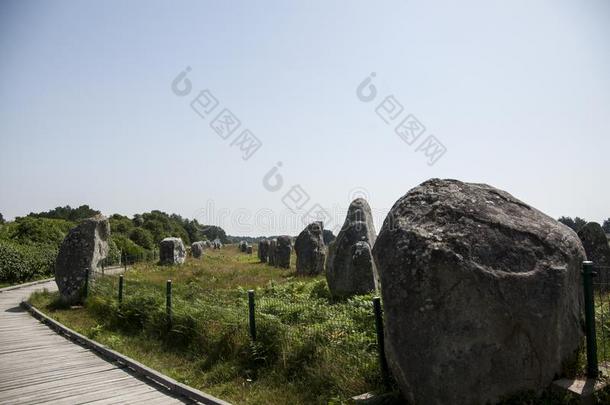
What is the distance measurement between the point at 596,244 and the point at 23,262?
2862cm

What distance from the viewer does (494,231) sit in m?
5.06

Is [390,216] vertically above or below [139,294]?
above

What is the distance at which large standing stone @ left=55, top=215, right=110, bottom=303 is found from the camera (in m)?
16.2

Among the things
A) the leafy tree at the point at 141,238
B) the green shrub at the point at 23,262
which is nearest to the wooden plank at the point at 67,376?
the green shrub at the point at 23,262

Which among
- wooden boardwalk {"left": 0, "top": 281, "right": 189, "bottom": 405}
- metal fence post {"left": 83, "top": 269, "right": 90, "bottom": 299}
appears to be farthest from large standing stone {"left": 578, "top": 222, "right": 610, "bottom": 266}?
metal fence post {"left": 83, "top": 269, "right": 90, "bottom": 299}

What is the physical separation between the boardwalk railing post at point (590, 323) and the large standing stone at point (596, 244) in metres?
12.5

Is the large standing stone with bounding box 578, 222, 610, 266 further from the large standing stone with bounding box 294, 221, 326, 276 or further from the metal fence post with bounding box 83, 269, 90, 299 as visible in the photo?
the metal fence post with bounding box 83, 269, 90, 299

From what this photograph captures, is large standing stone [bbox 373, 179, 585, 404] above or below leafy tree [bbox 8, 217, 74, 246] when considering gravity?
below

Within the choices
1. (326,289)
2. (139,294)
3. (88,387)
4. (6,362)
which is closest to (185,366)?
(88,387)

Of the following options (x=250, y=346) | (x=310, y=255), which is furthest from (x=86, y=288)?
(x=310, y=255)

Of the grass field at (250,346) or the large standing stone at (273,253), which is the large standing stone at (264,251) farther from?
the grass field at (250,346)

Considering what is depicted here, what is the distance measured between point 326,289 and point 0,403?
10.6 metres

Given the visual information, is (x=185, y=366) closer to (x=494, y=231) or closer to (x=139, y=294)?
(x=139, y=294)

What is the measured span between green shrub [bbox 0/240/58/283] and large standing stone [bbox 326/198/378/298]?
1942cm
